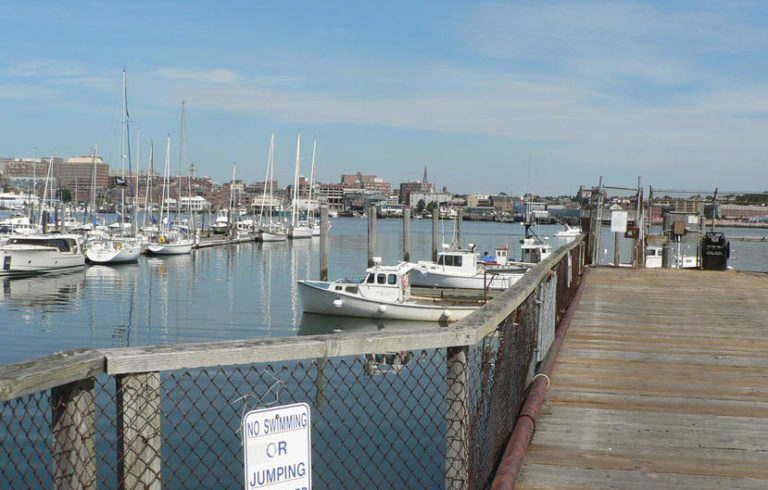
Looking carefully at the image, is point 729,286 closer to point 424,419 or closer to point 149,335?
point 424,419

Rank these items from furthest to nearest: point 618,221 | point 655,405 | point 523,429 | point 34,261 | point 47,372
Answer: point 34,261 → point 618,221 → point 655,405 → point 523,429 → point 47,372

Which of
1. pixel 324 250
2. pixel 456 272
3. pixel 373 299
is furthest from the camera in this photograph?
pixel 324 250

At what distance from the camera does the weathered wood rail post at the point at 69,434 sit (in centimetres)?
285

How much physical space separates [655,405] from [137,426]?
462 cm

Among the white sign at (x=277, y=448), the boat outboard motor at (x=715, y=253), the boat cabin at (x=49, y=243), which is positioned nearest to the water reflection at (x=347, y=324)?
the boat outboard motor at (x=715, y=253)

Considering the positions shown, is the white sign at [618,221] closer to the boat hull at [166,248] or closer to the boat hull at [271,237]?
the boat hull at [166,248]

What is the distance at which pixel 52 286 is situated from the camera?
141 ft

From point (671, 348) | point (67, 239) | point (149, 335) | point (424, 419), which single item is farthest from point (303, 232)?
point (671, 348)

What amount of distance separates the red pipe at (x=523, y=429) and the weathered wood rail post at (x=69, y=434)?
2.22m

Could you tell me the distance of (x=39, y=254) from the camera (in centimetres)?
4778

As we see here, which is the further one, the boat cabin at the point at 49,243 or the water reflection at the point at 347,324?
the boat cabin at the point at 49,243

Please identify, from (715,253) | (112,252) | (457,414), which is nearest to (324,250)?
(112,252)

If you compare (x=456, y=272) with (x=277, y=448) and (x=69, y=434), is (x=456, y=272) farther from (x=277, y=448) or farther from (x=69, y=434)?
(x=69, y=434)

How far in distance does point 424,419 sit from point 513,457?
11.8 meters
